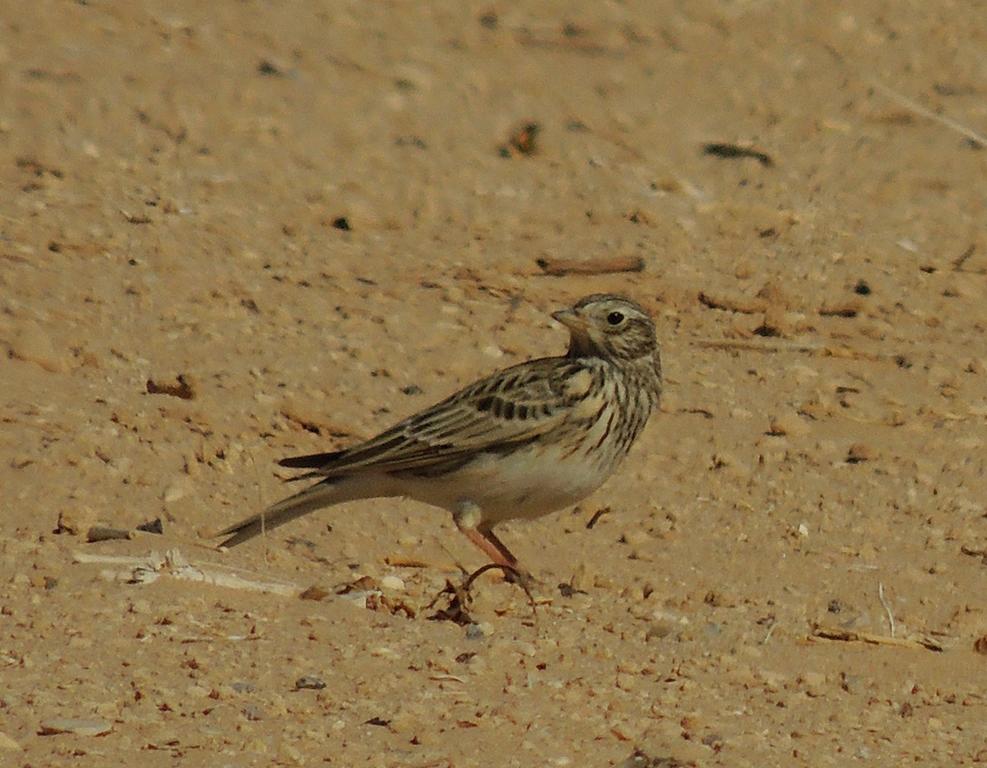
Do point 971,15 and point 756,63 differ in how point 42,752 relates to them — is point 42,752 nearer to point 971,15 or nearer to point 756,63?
point 756,63

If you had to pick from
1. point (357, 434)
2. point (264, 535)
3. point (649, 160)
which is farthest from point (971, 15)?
point (264, 535)

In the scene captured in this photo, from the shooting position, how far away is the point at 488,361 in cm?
1040

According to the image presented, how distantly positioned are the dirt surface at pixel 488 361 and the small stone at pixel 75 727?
2.0 inches

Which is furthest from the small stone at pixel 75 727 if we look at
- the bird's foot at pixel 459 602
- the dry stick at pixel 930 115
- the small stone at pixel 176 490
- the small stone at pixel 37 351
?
the dry stick at pixel 930 115

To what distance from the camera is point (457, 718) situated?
20.7ft

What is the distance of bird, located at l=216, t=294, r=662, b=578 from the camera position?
318 inches

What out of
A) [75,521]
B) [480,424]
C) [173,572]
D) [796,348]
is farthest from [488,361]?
[173,572]

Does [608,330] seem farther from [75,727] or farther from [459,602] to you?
[75,727]

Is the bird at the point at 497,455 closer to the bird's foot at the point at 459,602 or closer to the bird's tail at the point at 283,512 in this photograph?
the bird's tail at the point at 283,512

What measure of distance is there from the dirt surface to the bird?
0.84 ft

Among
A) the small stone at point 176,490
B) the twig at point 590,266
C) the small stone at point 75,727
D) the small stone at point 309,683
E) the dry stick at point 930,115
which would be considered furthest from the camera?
the dry stick at point 930,115

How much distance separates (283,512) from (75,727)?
7.31ft

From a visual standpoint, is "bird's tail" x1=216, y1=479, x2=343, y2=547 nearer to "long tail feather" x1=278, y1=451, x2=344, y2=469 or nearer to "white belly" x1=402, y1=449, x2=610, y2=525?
"long tail feather" x1=278, y1=451, x2=344, y2=469

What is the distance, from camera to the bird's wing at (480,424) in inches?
320
